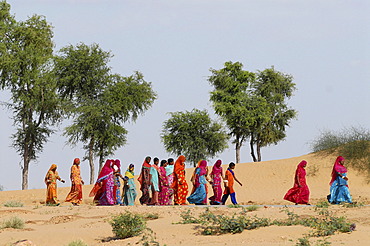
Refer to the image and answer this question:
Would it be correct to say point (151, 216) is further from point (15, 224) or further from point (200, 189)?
point (200, 189)

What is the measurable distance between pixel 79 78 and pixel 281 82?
2014cm

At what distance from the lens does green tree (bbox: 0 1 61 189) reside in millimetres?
43188

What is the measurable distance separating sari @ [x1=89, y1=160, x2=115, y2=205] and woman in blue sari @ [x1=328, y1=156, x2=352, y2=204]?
26.2ft

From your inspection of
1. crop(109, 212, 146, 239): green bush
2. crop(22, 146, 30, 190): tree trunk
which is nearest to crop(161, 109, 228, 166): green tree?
crop(22, 146, 30, 190): tree trunk

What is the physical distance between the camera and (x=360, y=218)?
16.6 m

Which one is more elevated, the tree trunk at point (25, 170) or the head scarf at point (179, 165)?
the tree trunk at point (25, 170)

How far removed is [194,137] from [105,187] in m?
31.2

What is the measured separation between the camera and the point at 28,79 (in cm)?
4291

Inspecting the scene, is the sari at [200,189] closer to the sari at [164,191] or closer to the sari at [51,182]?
the sari at [164,191]

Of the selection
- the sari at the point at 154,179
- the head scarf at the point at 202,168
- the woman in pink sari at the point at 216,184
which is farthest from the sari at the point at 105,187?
the woman in pink sari at the point at 216,184

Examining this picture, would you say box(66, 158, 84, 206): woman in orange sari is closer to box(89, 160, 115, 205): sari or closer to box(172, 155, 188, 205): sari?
box(89, 160, 115, 205): sari

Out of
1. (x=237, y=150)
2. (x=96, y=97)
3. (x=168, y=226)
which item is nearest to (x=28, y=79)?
(x=96, y=97)

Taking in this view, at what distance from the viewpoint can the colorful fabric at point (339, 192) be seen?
21.0m

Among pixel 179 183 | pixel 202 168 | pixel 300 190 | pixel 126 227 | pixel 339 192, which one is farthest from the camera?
pixel 179 183
